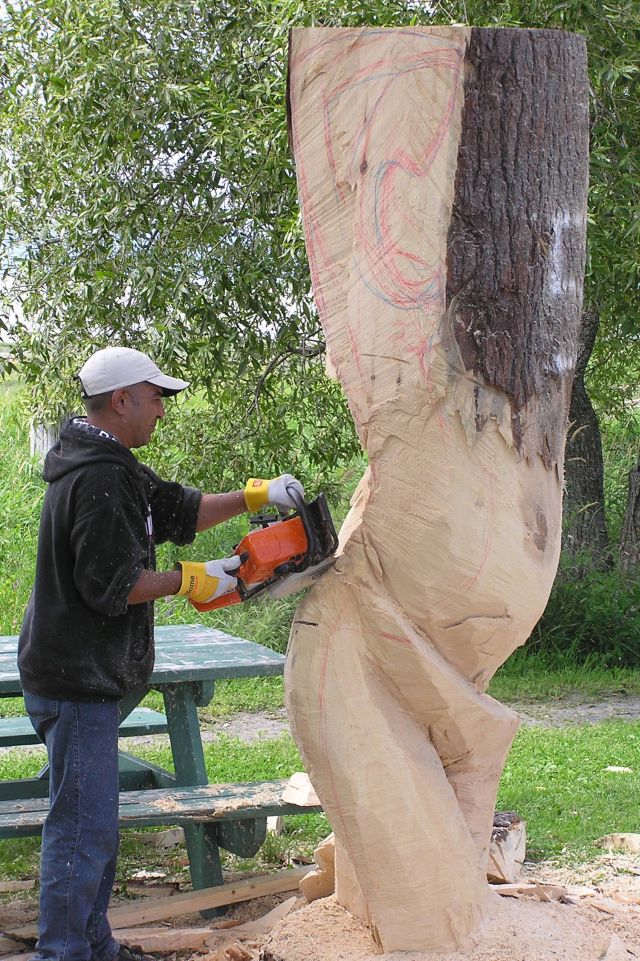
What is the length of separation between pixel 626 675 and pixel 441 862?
421cm

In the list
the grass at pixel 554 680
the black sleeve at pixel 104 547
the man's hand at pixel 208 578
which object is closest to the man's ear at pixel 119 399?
the black sleeve at pixel 104 547

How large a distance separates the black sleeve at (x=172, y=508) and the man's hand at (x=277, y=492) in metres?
0.23

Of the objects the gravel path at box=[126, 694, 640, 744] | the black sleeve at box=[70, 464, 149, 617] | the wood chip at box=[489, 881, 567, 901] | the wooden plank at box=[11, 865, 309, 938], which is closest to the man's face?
the black sleeve at box=[70, 464, 149, 617]

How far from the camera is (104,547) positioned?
247 centimetres

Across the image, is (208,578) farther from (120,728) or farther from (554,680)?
(554,680)

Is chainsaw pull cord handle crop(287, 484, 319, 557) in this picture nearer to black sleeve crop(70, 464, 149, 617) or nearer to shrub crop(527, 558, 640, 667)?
black sleeve crop(70, 464, 149, 617)

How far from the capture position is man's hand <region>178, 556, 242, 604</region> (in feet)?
8.15

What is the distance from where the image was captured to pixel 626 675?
6371mm

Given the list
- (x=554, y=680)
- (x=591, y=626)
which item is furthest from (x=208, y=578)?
(x=591, y=626)

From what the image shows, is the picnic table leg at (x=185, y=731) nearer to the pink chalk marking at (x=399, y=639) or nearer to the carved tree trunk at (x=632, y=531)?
the pink chalk marking at (x=399, y=639)

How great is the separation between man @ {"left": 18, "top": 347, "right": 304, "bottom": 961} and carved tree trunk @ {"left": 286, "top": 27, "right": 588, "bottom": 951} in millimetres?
348

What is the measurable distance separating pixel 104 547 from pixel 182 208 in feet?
11.6

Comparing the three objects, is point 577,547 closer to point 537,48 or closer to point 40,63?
point 40,63

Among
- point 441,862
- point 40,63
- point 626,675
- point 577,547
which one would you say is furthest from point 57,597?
point 577,547
